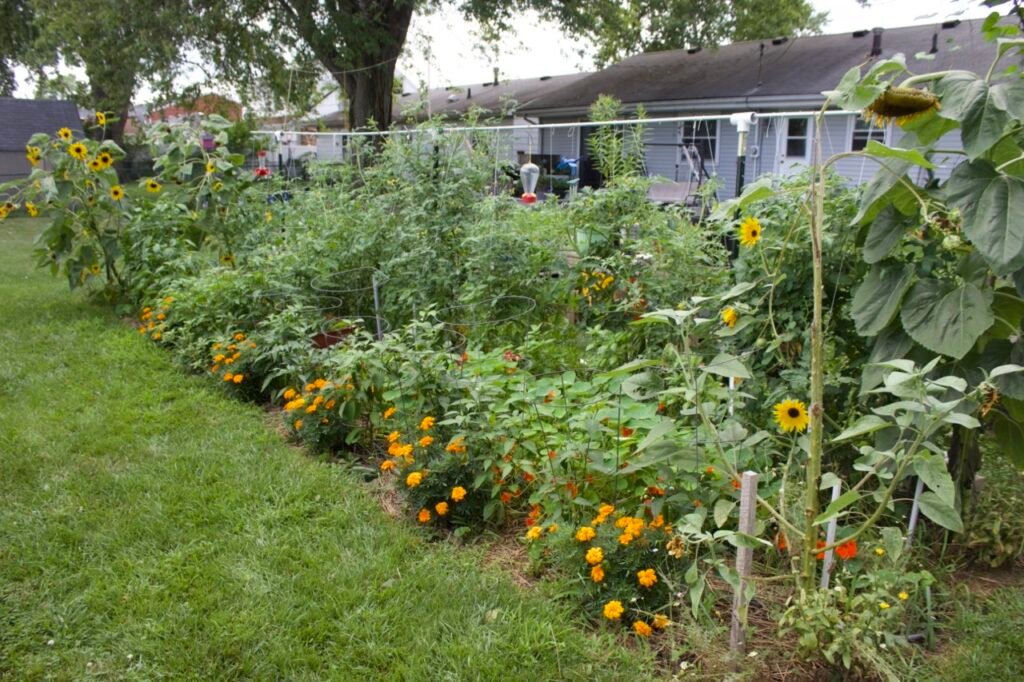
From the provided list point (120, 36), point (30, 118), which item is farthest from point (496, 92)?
point (30, 118)

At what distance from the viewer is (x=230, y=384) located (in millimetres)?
3881

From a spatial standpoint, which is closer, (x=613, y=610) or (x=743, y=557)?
(x=743, y=557)

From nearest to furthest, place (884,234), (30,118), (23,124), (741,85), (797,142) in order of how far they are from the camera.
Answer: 1. (884,234)
2. (797,142)
3. (741,85)
4. (23,124)
5. (30,118)

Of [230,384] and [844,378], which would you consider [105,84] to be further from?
[844,378]

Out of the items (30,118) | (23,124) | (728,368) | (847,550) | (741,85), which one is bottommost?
(847,550)

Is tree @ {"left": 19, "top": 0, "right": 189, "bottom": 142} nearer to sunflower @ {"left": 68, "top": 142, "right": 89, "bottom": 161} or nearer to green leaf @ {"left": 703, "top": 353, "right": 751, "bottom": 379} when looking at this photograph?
sunflower @ {"left": 68, "top": 142, "right": 89, "bottom": 161}

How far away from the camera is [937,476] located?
1.56 m

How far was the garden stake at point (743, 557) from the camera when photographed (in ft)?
5.74

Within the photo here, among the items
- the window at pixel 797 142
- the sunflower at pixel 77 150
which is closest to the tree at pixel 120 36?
the sunflower at pixel 77 150

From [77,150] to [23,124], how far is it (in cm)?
1910

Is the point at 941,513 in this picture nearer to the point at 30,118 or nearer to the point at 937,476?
the point at 937,476

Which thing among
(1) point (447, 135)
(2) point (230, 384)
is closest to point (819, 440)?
(2) point (230, 384)

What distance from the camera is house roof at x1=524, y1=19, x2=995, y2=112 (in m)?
A: 12.1

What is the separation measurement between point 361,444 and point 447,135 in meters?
2.22
